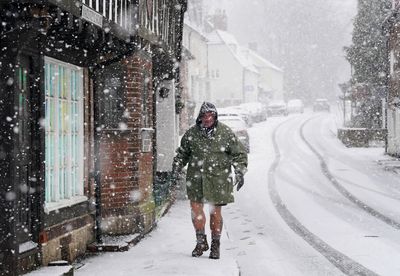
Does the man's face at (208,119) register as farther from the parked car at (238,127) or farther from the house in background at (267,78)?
the house in background at (267,78)

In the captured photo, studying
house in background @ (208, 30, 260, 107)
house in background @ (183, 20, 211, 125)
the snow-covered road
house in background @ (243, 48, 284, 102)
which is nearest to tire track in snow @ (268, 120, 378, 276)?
the snow-covered road

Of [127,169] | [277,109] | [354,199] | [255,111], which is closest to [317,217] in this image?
[354,199]

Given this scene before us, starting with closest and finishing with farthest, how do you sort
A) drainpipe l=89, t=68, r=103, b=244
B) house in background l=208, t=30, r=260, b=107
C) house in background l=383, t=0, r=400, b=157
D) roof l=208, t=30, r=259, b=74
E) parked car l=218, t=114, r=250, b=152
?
drainpipe l=89, t=68, r=103, b=244 → house in background l=383, t=0, r=400, b=157 → parked car l=218, t=114, r=250, b=152 → roof l=208, t=30, r=259, b=74 → house in background l=208, t=30, r=260, b=107

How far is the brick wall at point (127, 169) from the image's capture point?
29.6 feet

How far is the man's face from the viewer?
297 inches

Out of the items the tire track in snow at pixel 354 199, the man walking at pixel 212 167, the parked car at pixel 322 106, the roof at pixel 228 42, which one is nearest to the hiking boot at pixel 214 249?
the man walking at pixel 212 167

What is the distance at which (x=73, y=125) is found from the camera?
8.08 metres

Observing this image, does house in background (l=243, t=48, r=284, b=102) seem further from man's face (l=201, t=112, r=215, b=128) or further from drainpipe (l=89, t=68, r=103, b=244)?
man's face (l=201, t=112, r=215, b=128)

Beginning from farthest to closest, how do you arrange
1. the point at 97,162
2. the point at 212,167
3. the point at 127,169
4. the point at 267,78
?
the point at 267,78 → the point at 127,169 → the point at 97,162 → the point at 212,167

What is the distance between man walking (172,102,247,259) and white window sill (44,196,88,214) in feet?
4.91

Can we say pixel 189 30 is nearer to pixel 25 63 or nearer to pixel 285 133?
pixel 285 133

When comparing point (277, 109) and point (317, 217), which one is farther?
point (277, 109)

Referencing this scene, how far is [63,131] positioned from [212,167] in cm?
195

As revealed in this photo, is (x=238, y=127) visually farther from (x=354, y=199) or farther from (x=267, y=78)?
(x=267, y=78)
